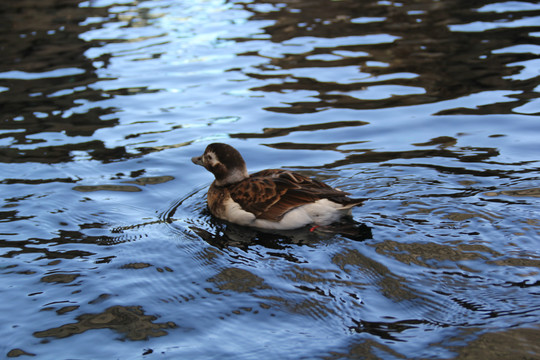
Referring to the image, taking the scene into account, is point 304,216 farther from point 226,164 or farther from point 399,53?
point 399,53

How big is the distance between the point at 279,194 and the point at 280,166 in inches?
72.3

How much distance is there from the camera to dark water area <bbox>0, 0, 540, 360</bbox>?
5.29 m

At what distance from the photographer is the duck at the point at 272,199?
707 cm

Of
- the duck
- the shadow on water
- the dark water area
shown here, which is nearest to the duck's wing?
the duck

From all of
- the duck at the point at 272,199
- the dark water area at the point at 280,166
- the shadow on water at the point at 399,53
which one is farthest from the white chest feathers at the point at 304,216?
the shadow on water at the point at 399,53

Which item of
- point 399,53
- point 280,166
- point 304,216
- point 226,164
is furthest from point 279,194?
point 399,53

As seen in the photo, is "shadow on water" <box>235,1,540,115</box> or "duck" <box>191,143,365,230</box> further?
"shadow on water" <box>235,1,540,115</box>

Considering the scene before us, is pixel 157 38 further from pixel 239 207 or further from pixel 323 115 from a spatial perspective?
pixel 239 207

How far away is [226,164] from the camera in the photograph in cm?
785

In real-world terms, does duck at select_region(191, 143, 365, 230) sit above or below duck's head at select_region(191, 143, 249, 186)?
below

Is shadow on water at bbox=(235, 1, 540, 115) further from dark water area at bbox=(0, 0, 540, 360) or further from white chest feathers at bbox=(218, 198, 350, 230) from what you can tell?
white chest feathers at bbox=(218, 198, 350, 230)

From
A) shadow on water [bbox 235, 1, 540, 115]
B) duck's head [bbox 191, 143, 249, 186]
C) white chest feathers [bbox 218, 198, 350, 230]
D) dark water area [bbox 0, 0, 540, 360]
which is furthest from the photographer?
shadow on water [bbox 235, 1, 540, 115]

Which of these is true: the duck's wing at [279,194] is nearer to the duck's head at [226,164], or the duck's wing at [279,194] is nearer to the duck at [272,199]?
the duck at [272,199]

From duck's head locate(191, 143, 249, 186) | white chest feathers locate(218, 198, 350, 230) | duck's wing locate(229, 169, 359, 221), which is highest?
duck's head locate(191, 143, 249, 186)
